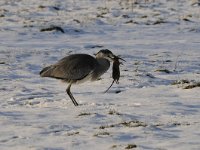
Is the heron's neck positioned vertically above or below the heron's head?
below

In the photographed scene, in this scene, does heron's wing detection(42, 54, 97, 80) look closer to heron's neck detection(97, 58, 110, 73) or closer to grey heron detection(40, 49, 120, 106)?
grey heron detection(40, 49, 120, 106)

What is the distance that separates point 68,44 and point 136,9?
7848 mm

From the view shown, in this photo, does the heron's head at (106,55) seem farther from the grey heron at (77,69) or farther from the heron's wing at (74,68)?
the heron's wing at (74,68)

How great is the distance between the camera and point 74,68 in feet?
29.7

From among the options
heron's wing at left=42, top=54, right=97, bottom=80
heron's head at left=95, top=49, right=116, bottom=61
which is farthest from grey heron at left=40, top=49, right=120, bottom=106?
heron's head at left=95, top=49, right=116, bottom=61

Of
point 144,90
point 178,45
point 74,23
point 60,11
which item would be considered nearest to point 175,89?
point 144,90

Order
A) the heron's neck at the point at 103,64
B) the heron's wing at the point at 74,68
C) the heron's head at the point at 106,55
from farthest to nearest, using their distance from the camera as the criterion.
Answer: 1. the heron's head at the point at 106,55
2. the heron's neck at the point at 103,64
3. the heron's wing at the point at 74,68

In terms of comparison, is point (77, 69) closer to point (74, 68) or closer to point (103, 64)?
point (74, 68)

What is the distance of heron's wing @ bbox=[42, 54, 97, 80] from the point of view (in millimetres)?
9047

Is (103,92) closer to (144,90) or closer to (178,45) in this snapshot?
(144,90)

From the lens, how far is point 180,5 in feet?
81.4

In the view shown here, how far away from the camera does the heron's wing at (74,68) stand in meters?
9.05

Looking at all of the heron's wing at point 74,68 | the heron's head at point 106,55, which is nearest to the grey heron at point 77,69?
the heron's wing at point 74,68

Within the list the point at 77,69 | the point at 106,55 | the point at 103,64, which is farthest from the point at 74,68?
the point at 106,55
